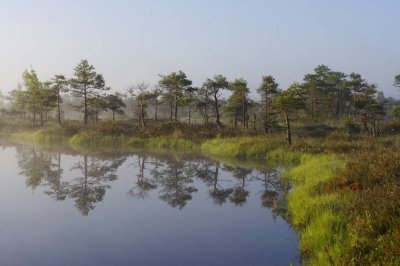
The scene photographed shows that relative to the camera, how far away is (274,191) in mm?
16938

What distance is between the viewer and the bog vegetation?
26.3 ft

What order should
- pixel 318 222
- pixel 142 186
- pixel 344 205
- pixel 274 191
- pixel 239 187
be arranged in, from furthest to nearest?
1. pixel 142 186
2. pixel 239 187
3. pixel 274 191
4. pixel 344 205
5. pixel 318 222

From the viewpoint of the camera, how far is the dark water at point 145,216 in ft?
31.7

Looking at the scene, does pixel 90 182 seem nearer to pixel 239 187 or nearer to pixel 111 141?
pixel 239 187

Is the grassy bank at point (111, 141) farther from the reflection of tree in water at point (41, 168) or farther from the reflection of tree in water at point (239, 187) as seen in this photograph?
the reflection of tree in water at point (239, 187)

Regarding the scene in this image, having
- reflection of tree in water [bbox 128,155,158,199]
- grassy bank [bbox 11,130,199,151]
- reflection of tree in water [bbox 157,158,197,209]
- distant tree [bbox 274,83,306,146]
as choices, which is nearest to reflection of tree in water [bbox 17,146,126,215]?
reflection of tree in water [bbox 128,155,158,199]

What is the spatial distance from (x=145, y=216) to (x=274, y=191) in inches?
245

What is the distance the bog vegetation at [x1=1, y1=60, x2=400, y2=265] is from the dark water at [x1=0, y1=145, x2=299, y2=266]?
50.4 inches

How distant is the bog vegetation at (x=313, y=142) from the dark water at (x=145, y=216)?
50.4 inches

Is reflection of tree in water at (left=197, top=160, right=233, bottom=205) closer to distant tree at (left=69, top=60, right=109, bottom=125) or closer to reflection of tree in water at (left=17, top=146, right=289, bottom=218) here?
reflection of tree in water at (left=17, top=146, right=289, bottom=218)

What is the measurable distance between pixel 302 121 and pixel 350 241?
41347 millimetres

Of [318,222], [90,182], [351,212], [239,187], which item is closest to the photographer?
[351,212]

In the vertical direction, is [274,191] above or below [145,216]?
above

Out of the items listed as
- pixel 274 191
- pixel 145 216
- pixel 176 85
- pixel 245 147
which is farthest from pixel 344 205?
pixel 176 85
